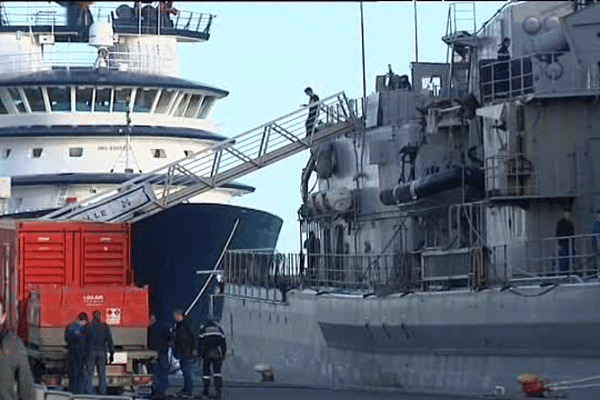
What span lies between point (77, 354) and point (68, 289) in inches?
117

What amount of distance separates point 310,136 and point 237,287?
4379 millimetres

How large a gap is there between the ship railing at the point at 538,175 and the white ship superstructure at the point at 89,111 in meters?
20.1

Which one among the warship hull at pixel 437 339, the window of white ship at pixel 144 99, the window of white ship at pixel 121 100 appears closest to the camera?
the warship hull at pixel 437 339

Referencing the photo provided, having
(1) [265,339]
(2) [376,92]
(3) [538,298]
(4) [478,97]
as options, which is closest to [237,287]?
(1) [265,339]

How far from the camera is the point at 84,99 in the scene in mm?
51469

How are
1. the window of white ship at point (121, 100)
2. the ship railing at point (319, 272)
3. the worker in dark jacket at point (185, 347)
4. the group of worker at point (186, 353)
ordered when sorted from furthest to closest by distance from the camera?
the window of white ship at point (121, 100), the ship railing at point (319, 272), the worker in dark jacket at point (185, 347), the group of worker at point (186, 353)

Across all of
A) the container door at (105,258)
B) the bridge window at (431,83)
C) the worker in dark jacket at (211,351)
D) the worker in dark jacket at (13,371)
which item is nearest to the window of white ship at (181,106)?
the bridge window at (431,83)

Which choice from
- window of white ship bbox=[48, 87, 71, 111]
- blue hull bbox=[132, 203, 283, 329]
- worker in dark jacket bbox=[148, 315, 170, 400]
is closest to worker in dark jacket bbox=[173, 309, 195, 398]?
worker in dark jacket bbox=[148, 315, 170, 400]

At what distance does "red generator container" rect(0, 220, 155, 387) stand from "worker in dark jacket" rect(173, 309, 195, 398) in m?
0.59

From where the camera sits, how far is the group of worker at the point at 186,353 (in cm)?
3027

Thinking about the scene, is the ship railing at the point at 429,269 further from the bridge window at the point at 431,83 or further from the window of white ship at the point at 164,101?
the window of white ship at the point at 164,101

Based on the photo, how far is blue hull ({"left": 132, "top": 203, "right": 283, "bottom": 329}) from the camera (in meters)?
48.8

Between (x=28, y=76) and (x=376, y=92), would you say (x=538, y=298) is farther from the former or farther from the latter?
(x=28, y=76)

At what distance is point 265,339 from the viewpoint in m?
41.6
